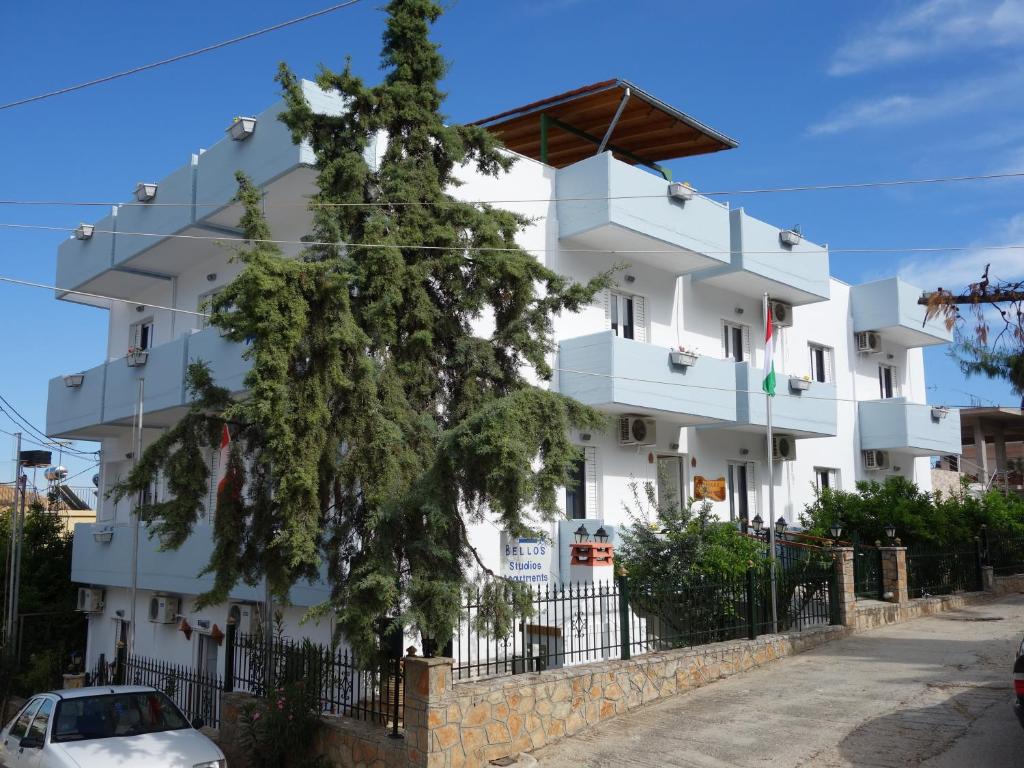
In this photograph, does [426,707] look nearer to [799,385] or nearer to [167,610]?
[167,610]

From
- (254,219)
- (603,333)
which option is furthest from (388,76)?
(603,333)

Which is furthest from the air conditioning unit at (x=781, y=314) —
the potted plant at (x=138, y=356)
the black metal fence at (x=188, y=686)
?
the black metal fence at (x=188, y=686)

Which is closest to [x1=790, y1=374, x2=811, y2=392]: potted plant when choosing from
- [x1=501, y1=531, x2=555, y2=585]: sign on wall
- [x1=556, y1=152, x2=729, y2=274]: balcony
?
[x1=556, y1=152, x2=729, y2=274]: balcony

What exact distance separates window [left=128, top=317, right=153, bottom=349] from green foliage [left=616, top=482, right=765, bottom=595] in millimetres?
12031

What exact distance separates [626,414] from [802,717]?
26.5ft

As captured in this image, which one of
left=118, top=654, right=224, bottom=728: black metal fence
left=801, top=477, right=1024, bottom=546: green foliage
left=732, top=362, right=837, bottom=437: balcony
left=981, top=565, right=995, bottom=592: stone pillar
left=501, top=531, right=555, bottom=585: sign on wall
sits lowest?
left=118, top=654, right=224, bottom=728: black metal fence

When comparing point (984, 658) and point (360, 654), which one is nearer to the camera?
point (360, 654)

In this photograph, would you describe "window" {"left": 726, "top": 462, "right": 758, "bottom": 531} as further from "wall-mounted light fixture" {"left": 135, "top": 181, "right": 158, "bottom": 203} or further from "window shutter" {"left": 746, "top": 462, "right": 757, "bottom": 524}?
"wall-mounted light fixture" {"left": 135, "top": 181, "right": 158, "bottom": 203}

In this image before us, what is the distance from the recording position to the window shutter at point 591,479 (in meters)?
17.5

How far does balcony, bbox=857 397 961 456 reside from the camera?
80.4 feet

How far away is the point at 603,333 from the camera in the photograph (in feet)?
53.3

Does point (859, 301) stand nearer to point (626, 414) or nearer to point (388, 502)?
point (626, 414)

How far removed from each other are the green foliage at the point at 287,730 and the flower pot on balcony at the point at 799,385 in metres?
13.2

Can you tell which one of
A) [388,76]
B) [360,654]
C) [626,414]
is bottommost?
[360,654]
